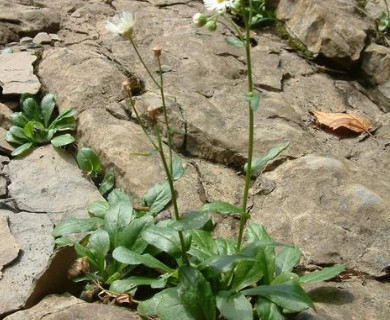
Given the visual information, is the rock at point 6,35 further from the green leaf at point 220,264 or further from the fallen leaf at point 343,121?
the green leaf at point 220,264

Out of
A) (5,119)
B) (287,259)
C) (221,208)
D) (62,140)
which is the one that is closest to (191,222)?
(221,208)

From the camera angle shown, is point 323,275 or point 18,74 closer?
point 323,275

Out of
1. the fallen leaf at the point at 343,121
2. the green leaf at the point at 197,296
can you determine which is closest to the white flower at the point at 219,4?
the green leaf at the point at 197,296

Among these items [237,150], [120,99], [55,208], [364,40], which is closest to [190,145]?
[237,150]

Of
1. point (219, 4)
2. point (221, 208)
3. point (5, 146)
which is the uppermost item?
point (219, 4)

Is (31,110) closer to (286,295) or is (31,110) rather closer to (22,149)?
(22,149)

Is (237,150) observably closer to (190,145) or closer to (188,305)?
→ (190,145)

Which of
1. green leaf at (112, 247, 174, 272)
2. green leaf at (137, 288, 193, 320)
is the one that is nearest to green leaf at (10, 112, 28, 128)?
green leaf at (112, 247, 174, 272)
